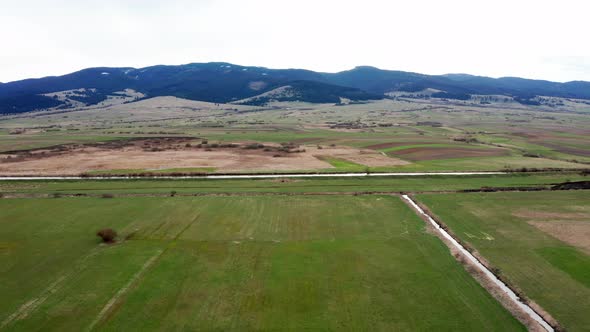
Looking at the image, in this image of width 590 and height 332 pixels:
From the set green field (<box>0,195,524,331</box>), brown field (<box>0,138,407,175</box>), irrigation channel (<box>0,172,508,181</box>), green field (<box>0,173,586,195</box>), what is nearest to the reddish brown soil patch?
green field (<box>0,173,586,195</box>)

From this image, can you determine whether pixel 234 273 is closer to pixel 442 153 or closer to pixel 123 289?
pixel 123 289

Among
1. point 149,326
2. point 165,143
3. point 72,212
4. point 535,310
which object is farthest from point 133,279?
point 165,143

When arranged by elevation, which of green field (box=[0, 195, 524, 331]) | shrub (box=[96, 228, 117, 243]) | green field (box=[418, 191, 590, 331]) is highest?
shrub (box=[96, 228, 117, 243])

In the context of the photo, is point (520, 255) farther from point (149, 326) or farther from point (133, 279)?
point (133, 279)

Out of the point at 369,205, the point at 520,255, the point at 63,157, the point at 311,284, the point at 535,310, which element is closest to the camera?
the point at 535,310

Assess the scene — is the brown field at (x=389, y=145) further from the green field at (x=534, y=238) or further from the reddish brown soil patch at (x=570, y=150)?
the green field at (x=534, y=238)

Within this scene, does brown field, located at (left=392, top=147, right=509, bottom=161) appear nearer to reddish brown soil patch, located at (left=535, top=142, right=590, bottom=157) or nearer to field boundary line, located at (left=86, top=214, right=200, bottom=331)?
reddish brown soil patch, located at (left=535, top=142, right=590, bottom=157)
